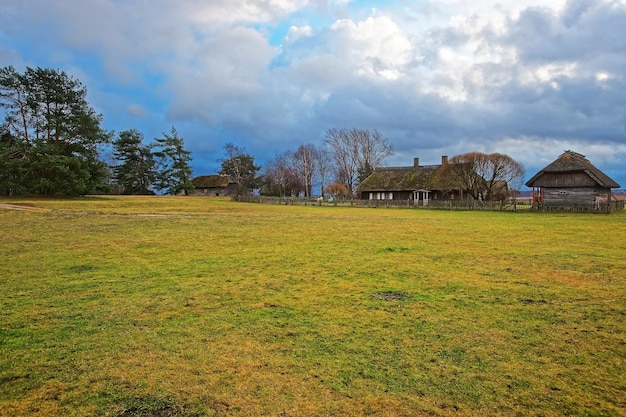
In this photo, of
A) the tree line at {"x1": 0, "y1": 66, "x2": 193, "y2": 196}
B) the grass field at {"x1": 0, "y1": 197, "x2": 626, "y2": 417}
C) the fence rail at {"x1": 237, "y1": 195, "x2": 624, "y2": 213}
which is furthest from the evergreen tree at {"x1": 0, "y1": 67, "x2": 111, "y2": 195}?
the grass field at {"x1": 0, "y1": 197, "x2": 626, "y2": 417}

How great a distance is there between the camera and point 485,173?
44.7 metres

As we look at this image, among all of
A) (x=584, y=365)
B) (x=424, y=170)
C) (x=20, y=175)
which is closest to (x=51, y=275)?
(x=584, y=365)

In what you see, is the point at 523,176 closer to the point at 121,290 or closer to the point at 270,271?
the point at 270,271

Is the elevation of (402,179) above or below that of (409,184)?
above

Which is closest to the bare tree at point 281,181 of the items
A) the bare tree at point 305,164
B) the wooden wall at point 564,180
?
the bare tree at point 305,164

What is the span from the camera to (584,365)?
4.16m

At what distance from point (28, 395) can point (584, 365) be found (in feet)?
18.6

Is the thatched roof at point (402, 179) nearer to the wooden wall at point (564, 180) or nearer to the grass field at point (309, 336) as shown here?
the wooden wall at point (564, 180)

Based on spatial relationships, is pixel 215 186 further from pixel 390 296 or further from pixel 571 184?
pixel 390 296

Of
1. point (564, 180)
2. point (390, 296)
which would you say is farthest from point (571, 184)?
point (390, 296)

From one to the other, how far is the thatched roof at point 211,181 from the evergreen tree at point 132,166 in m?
17.4

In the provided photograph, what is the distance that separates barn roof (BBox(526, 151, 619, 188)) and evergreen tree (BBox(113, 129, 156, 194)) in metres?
62.6

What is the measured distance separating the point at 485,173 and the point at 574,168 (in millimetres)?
8699

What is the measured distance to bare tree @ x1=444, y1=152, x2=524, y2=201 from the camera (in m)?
43.7
